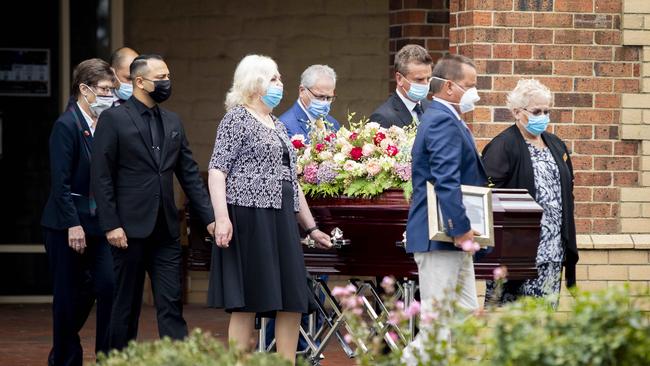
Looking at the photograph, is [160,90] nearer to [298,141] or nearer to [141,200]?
[141,200]

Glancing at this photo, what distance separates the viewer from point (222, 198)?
7.62 m

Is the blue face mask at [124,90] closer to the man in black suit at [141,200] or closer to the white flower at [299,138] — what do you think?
the man in black suit at [141,200]

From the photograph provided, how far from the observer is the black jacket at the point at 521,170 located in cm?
834

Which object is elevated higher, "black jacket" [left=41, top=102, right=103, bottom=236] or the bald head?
the bald head

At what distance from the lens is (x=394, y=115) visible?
898cm

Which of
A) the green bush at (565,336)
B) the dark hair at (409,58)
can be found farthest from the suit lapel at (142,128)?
the green bush at (565,336)

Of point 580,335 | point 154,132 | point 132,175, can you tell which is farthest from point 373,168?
point 580,335

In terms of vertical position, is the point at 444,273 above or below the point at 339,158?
below

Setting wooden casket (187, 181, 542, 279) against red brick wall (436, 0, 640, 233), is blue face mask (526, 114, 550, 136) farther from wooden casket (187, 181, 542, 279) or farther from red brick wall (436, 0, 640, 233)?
red brick wall (436, 0, 640, 233)

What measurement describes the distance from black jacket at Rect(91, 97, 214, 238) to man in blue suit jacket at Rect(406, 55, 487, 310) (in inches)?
51.7

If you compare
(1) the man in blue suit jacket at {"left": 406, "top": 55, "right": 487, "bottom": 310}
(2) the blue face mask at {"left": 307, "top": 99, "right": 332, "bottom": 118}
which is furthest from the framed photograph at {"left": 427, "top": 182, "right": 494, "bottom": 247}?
(2) the blue face mask at {"left": 307, "top": 99, "right": 332, "bottom": 118}

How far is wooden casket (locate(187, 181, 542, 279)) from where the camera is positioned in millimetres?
7812

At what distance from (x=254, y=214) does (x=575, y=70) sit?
3.09 meters

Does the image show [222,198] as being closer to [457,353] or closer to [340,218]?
[340,218]
